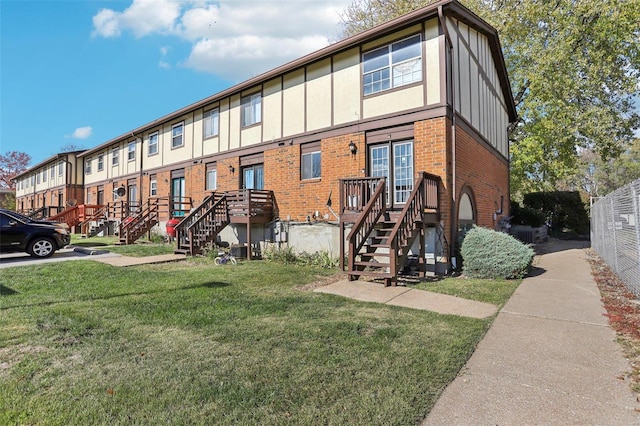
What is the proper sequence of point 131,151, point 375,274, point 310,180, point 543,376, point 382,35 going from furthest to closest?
point 131,151
point 310,180
point 382,35
point 375,274
point 543,376

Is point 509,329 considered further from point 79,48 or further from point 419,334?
point 79,48

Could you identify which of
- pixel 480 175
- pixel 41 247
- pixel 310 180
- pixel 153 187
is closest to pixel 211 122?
pixel 153 187

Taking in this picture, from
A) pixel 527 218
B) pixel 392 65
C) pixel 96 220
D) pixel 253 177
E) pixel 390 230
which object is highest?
pixel 392 65

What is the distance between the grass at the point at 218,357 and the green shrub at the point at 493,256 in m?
3.72

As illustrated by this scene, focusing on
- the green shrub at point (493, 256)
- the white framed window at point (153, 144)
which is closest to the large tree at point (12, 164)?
the white framed window at point (153, 144)

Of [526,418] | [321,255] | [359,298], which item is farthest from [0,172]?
[526,418]

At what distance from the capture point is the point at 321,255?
10266 mm

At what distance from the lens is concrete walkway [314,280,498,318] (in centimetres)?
547

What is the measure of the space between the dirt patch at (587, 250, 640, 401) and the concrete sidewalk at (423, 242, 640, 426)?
0.09 m

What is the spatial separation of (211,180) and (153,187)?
18.5ft

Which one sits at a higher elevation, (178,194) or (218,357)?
(178,194)

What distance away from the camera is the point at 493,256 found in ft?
26.9

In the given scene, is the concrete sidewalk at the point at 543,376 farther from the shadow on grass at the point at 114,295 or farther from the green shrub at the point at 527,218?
the green shrub at the point at 527,218

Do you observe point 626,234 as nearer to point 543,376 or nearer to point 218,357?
point 543,376
